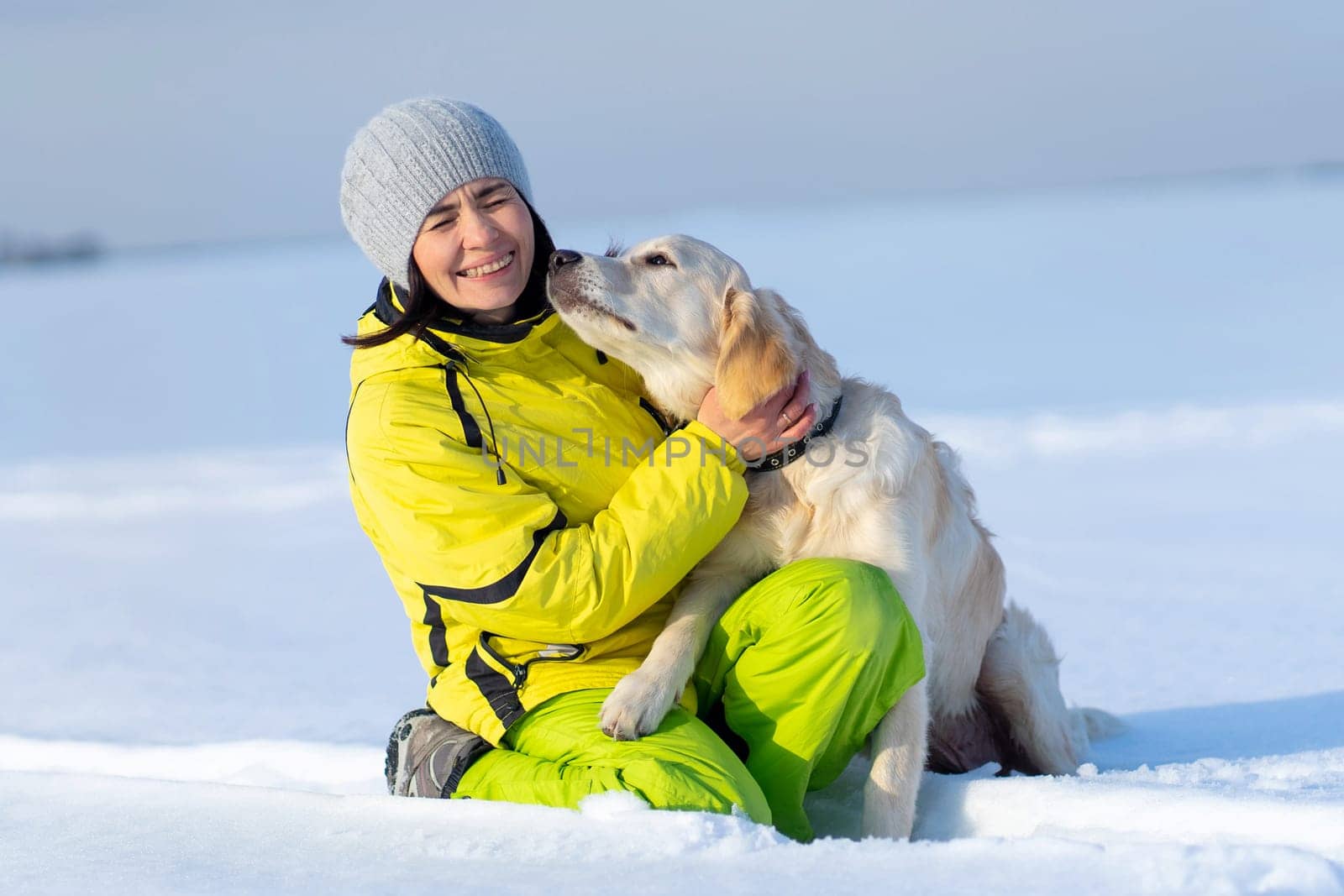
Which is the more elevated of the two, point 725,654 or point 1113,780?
point 725,654

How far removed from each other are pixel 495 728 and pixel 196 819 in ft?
1.88

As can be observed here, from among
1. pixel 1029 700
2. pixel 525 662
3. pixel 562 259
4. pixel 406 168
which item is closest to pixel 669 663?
pixel 525 662

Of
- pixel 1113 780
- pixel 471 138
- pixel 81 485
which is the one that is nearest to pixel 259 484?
pixel 81 485

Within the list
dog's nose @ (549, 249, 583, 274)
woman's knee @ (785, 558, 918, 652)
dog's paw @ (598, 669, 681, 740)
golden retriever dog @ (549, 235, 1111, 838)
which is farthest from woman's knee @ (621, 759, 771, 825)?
dog's nose @ (549, 249, 583, 274)

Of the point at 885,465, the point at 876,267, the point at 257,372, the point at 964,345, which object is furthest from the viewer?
the point at 876,267

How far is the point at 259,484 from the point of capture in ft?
26.4

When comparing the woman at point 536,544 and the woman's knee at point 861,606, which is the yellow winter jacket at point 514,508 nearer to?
the woman at point 536,544

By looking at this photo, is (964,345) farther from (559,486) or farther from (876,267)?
(559,486)

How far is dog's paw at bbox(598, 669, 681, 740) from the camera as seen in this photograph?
2.39 m

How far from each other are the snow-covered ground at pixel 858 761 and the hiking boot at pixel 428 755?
0.24 m

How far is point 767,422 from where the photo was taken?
2.77 meters

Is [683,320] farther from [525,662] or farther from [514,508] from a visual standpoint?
[525,662]

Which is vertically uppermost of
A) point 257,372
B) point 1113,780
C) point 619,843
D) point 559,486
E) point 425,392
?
point 425,392

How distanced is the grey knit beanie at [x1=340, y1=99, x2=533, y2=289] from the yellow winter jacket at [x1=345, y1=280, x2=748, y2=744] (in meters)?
0.12
